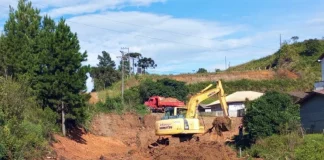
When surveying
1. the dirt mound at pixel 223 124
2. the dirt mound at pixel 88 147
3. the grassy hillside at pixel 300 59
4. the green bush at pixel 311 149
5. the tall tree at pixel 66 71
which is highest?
the grassy hillside at pixel 300 59

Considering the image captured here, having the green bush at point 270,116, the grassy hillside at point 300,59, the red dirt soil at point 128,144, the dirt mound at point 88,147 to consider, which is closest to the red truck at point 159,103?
the red dirt soil at point 128,144

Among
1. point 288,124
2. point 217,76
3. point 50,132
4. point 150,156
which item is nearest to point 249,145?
point 288,124

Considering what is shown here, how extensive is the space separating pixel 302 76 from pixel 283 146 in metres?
55.4

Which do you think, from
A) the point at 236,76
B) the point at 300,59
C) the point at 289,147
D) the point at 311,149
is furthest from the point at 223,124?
the point at 300,59

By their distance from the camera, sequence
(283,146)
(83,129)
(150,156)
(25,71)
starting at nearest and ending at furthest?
(283,146) < (150,156) < (25,71) < (83,129)

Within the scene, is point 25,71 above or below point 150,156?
above

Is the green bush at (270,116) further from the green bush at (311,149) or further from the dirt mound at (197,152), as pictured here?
the green bush at (311,149)

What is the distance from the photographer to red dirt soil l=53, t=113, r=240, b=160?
128 feet

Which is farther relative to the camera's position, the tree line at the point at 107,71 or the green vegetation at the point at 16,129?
the tree line at the point at 107,71

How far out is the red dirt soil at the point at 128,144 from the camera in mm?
39094

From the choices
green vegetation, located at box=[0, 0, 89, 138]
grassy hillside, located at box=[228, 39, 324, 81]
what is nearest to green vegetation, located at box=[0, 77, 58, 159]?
green vegetation, located at box=[0, 0, 89, 138]

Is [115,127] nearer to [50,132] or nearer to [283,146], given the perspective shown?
[50,132]

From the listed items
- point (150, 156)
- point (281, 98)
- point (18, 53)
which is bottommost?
point (150, 156)

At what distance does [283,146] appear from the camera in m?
36.2
